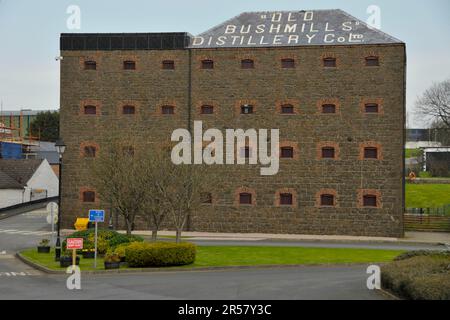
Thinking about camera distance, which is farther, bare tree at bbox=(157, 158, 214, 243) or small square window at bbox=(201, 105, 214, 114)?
small square window at bbox=(201, 105, 214, 114)

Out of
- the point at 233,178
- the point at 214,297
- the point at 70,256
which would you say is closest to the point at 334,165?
the point at 233,178

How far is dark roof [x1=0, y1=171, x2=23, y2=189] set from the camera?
63.1 m

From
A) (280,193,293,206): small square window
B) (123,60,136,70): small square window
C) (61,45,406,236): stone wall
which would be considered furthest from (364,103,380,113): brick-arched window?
(123,60,136,70): small square window

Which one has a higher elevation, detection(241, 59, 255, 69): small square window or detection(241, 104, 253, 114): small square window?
detection(241, 59, 255, 69): small square window

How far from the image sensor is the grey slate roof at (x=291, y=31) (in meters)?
46.3

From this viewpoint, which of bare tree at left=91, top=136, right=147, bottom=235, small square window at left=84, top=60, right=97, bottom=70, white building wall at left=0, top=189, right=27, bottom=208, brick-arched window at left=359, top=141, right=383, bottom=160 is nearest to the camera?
bare tree at left=91, top=136, right=147, bottom=235

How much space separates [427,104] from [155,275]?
62265 mm

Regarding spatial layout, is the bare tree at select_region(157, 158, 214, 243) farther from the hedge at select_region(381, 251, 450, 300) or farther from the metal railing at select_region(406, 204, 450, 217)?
the metal railing at select_region(406, 204, 450, 217)

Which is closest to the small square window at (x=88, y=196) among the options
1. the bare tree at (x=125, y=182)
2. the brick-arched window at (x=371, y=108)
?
the bare tree at (x=125, y=182)

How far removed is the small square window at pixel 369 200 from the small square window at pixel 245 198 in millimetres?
7553

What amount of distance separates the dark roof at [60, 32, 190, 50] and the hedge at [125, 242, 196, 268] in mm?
23036
